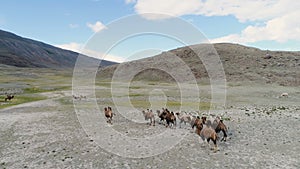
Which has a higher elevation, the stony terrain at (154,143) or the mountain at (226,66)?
the mountain at (226,66)

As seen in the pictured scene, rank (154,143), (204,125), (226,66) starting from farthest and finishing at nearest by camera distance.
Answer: (226,66), (204,125), (154,143)

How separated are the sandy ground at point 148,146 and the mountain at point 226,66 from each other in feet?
238

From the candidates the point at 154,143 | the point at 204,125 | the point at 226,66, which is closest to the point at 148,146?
the point at 154,143

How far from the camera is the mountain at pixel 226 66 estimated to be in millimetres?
98506

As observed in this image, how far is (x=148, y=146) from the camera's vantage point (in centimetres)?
1717

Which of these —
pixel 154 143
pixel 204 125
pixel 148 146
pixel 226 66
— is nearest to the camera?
pixel 148 146

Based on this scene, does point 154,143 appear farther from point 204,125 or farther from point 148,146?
point 204,125

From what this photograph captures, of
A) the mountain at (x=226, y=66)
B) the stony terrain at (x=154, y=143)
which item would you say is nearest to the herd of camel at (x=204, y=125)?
the stony terrain at (x=154, y=143)

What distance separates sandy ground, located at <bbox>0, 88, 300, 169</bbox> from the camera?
13.9 meters

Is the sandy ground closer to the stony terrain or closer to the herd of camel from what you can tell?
the stony terrain

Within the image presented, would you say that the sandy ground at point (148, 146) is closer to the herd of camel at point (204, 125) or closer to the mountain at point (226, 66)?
the herd of camel at point (204, 125)

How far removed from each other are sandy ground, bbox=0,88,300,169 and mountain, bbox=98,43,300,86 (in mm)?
72579

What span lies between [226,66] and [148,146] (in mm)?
106827

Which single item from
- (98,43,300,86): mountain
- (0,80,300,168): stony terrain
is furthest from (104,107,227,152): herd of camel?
(98,43,300,86): mountain
